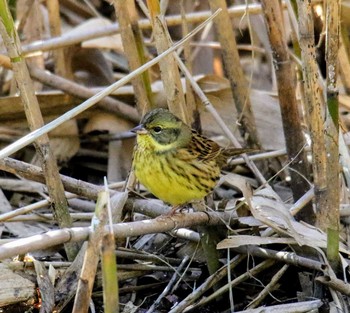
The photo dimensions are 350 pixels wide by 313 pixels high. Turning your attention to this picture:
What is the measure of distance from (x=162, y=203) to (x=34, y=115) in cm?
97

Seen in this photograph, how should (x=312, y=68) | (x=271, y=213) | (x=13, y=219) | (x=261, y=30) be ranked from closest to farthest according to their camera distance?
(x=312, y=68)
(x=271, y=213)
(x=13, y=219)
(x=261, y=30)

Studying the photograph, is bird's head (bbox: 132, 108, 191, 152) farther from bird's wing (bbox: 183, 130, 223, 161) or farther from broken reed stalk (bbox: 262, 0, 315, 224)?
broken reed stalk (bbox: 262, 0, 315, 224)

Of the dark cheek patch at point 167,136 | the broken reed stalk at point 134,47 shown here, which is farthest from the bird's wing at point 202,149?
the broken reed stalk at point 134,47

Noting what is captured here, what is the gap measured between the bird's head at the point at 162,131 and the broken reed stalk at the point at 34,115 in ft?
1.48

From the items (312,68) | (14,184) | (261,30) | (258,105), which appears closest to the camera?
(312,68)

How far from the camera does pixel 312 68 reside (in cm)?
309

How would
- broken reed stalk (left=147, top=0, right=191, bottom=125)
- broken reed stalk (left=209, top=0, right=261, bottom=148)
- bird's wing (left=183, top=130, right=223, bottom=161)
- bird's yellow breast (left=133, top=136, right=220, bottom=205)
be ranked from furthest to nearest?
broken reed stalk (left=209, top=0, right=261, bottom=148) → bird's wing (left=183, top=130, right=223, bottom=161) → bird's yellow breast (left=133, top=136, right=220, bottom=205) → broken reed stalk (left=147, top=0, right=191, bottom=125)

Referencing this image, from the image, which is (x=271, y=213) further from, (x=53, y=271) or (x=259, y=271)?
(x=53, y=271)

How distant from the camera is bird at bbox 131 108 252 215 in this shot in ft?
11.7

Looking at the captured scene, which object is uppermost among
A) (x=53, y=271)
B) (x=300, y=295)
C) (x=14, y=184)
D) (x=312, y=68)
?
(x=312, y=68)

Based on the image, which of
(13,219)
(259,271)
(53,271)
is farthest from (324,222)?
(13,219)

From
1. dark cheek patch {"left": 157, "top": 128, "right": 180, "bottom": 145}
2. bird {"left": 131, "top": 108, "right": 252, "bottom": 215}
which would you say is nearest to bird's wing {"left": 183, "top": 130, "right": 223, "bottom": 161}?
bird {"left": 131, "top": 108, "right": 252, "bottom": 215}

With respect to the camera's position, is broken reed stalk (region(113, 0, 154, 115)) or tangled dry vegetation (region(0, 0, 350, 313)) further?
broken reed stalk (region(113, 0, 154, 115))

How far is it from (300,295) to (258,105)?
147 cm
